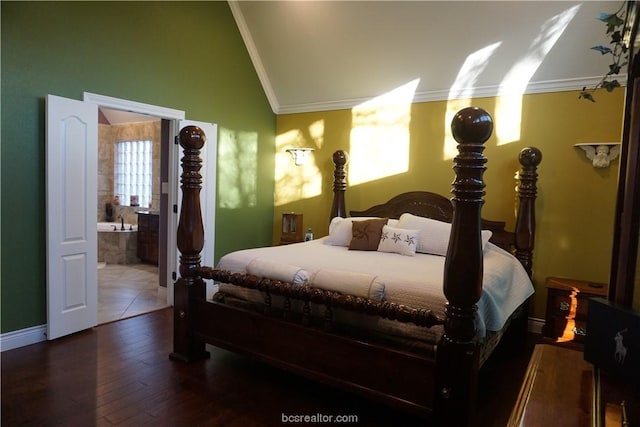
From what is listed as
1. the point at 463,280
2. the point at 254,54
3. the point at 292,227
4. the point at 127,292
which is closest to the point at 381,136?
the point at 292,227

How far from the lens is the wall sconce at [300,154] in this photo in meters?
5.00

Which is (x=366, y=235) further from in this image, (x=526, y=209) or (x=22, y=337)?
(x=22, y=337)

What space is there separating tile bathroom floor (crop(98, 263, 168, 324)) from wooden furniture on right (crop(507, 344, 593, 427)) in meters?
3.71

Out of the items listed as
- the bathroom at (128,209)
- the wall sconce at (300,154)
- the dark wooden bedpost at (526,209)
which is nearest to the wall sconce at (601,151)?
the dark wooden bedpost at (526,209)

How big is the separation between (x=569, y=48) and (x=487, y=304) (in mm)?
2540

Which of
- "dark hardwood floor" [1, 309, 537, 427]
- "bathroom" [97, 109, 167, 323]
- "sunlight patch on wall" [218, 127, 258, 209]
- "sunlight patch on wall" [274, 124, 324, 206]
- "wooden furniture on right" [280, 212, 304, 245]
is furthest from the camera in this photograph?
"bathroom" [97, 109, 167, 323]

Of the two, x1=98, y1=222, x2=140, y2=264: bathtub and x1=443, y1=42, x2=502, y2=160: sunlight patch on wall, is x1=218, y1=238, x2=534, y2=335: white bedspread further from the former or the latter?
x1=98, y1=222, x2=140, y2=264: bathtub

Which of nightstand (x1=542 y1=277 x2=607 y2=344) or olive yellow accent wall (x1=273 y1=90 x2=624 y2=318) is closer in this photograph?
nightstand (x1=542 y1=277 x2=607 y2=344)

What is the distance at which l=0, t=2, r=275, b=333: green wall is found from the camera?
116 inches

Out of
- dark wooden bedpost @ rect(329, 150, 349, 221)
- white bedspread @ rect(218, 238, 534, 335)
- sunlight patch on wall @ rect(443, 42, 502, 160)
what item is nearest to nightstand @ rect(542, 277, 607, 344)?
white bedspread @ rect(218, 238, 534, 335)

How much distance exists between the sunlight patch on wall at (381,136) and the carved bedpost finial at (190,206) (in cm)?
237

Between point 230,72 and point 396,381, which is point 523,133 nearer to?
point 396,381

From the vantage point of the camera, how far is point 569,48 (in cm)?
340

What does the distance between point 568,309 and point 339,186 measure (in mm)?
2539
